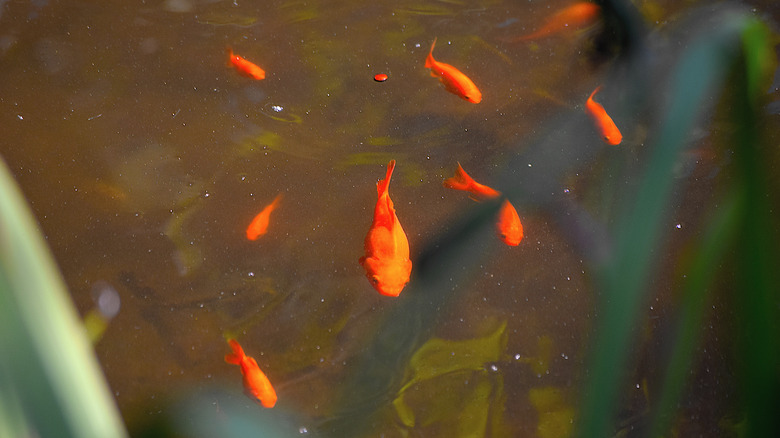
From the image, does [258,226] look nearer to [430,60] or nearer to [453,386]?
[453,386]

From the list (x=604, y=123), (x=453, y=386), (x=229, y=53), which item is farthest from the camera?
(x=229, y=53)

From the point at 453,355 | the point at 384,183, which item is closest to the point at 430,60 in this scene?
the point at 384,183

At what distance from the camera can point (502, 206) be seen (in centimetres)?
264

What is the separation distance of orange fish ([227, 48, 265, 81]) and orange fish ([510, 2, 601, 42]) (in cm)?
171

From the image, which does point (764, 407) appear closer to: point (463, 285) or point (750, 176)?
point (750, 176)

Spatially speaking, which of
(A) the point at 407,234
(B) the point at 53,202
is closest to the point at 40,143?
(B) the point at 53,202

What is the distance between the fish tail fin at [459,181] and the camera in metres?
2.79

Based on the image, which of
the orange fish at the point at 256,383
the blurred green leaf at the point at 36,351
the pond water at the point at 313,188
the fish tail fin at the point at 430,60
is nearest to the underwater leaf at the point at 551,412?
the pond water at the point at 313,188

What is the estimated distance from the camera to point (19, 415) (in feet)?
1.66

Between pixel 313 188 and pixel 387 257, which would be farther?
pixel 313 188

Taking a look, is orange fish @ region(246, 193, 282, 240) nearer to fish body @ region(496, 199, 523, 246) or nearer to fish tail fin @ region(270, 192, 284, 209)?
fish tail fin @ region(270, 192, 284, 209)

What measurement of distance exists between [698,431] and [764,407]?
6.54ft

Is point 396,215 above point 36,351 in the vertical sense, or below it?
below

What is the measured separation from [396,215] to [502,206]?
0.53 metres
